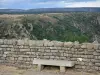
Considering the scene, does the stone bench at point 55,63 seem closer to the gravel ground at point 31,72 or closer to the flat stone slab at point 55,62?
the flat stone slab at point 55,62

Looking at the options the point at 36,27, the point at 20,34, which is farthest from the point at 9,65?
the point at 36,27

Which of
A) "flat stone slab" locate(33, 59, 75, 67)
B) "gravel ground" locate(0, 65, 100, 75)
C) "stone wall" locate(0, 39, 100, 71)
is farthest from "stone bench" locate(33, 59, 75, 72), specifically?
"stone wall" locate(0, 39, 100, 71)

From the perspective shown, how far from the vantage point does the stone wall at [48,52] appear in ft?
31.1

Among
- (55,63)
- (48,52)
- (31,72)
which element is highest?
(48,52)

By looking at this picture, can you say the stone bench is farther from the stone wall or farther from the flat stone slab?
the stone wall

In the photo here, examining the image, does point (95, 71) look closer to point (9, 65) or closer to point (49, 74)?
point (49, 74)

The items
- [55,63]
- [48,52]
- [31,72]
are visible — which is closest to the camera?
[55,63]

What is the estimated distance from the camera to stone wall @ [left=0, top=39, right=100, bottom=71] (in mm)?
9477

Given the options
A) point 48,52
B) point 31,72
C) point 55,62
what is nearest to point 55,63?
point 55,62

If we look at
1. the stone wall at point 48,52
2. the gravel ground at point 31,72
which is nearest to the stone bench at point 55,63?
the gravel ground at point 31,72

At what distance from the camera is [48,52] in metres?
10.1

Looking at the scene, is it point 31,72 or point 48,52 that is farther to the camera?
point 48,52

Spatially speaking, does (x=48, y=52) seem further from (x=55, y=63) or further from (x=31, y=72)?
(x=31, y=72)

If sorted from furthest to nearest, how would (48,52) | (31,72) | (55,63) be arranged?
(48,52)
(31,72)
(55,63)
